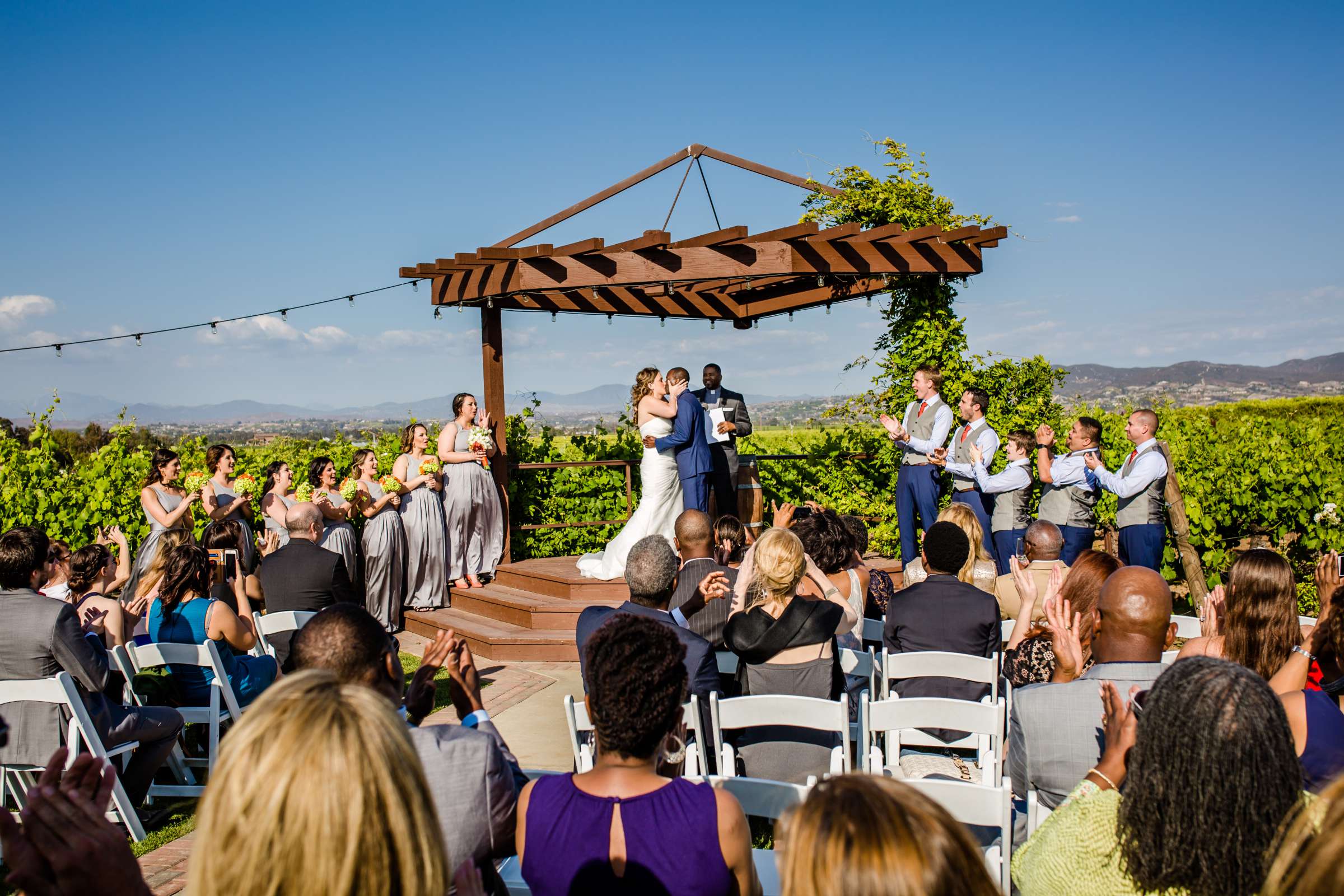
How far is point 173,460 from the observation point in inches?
303

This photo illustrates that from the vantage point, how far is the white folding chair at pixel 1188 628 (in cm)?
504

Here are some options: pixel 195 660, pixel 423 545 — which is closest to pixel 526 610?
pixel 423 545

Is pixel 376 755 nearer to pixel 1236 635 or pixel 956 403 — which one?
pixel 1236 635

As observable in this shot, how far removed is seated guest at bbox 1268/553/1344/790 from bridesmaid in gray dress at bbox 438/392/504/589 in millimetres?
6825

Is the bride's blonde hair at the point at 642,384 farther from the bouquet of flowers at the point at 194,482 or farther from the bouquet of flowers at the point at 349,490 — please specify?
the bouquet of flowers at the point at 194,482

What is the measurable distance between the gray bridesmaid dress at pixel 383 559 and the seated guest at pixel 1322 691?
701 cm

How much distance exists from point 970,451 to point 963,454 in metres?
0.12

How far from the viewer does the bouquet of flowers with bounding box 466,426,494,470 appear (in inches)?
348

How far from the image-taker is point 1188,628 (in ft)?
16.7

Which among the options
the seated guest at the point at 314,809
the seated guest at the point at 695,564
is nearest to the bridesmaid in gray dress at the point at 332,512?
the seated guest at the point at 695,564

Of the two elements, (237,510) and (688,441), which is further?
(688,441)

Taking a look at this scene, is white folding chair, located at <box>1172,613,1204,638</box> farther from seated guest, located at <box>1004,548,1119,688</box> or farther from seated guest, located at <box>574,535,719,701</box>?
seated guest, located at <box>574,535,719,701</box>

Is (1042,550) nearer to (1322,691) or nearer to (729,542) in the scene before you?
(729,542)

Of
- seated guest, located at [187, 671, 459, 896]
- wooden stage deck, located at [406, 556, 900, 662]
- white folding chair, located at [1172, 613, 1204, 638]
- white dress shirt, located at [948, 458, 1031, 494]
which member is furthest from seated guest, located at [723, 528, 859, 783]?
white dress shirt, located at [948, 458, 1031, 494]
